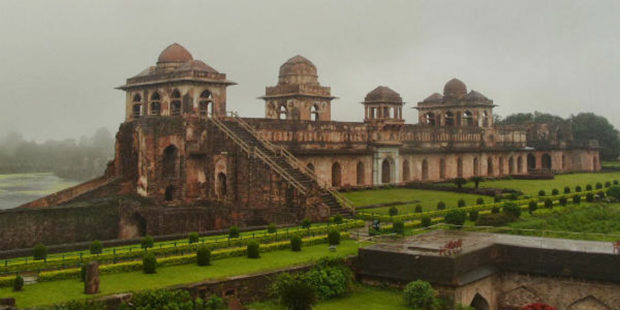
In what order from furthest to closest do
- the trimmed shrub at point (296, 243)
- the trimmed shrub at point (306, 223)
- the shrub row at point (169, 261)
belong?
the trimmed shrub at point (306, 223)
the trimmed shrub at point (296, 243)
the shrub row at point (169, 261)

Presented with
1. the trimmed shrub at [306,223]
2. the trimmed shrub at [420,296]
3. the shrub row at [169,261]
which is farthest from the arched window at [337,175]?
the trimmed shrub at [420,296]

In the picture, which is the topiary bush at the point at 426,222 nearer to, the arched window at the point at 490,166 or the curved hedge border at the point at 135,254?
Result: the curved hedge border at the point at 135,254

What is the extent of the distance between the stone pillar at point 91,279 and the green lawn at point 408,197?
777 inches

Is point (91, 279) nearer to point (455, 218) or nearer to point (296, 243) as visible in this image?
point (296, 243)

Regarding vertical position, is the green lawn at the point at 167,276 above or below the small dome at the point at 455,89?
below

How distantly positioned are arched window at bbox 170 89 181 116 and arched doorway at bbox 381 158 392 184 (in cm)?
1715

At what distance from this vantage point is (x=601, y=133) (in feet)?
290

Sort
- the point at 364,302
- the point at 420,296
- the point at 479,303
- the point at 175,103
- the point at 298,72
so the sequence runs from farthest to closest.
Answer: the point at 298,72 < the point at 175,103 < the point at 479,303 < the point at 364,302 < the point at 420,296

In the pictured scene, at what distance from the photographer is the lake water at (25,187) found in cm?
5331

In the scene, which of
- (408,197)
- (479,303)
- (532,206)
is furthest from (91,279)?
(408,197)

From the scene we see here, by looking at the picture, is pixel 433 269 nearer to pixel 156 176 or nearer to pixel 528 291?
pixel 528 291

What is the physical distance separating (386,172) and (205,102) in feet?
52.9

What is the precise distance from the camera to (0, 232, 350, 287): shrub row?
19797 mm

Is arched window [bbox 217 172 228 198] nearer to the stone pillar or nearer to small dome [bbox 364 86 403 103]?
small dome [bbox 364 86 403 103]
